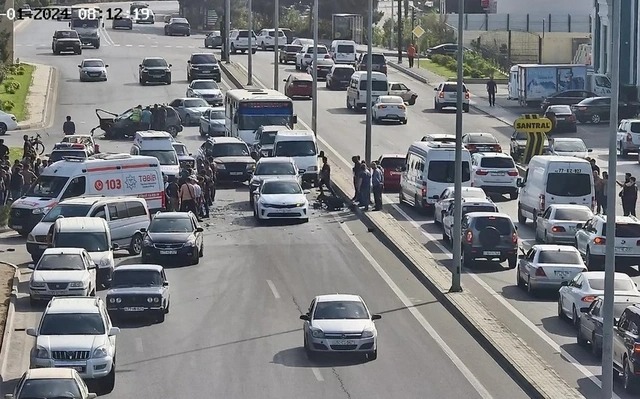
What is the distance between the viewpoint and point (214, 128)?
212 feet

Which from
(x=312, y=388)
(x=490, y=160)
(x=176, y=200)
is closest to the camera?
(x=312, y=388)

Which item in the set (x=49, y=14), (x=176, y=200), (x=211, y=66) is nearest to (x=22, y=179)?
(x=176, y=200)

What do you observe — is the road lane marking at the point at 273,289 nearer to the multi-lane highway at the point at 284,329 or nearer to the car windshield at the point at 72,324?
the multi-lane highway at the point at 284,329

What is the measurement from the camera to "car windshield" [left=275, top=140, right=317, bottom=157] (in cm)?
5272

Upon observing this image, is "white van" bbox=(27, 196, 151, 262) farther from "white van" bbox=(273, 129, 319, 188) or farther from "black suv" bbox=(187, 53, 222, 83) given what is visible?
"black suv" bbox=(187, 53, 222, 83)

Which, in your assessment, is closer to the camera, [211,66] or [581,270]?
[581,270]

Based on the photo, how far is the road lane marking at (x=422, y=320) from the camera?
26.5 meters

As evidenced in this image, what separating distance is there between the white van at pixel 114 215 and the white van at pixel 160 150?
9.77 m

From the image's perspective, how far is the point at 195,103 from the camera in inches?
2736

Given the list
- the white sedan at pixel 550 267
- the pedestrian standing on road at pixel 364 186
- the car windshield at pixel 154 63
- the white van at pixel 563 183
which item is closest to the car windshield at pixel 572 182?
the white van at pixel 563 183

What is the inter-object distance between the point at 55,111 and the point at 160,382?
4780 cm

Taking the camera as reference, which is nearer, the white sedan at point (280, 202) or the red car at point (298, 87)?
the white sedan at point (280, 202)

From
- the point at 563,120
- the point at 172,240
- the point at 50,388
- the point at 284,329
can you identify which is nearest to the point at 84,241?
the point at 172,240

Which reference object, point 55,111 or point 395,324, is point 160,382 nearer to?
point 395,324
